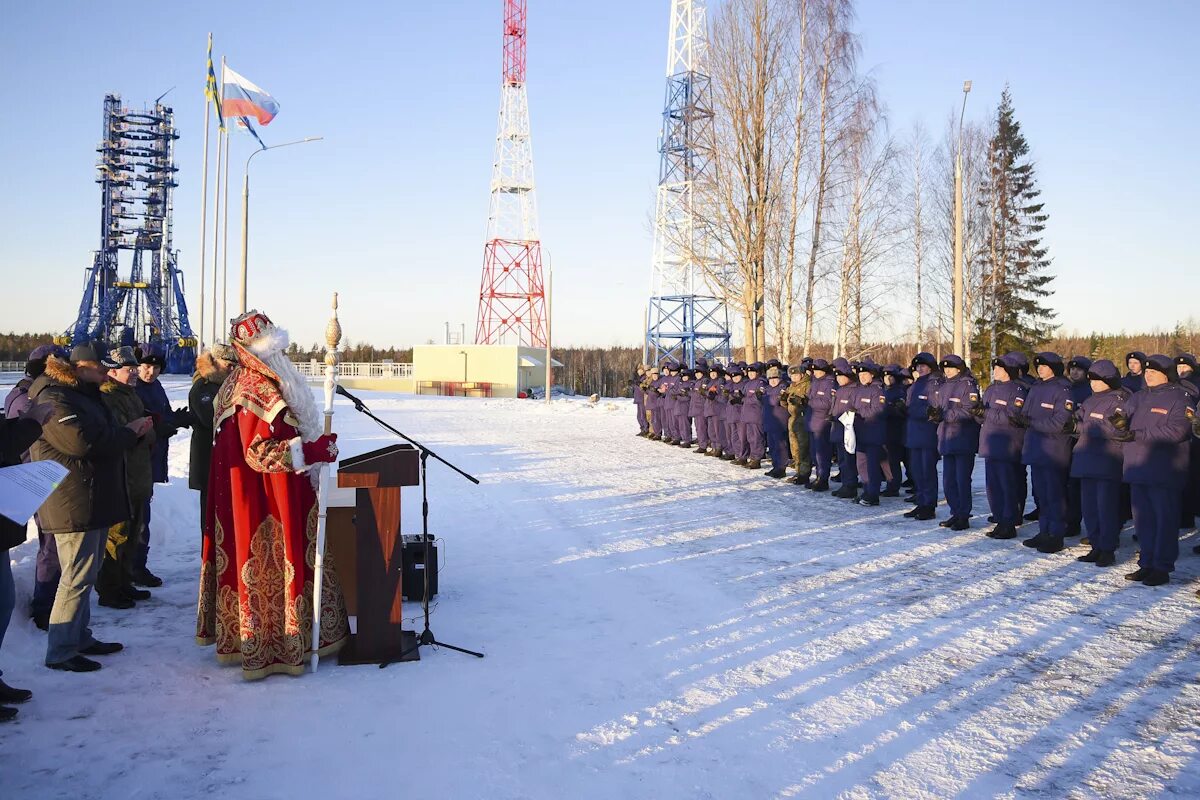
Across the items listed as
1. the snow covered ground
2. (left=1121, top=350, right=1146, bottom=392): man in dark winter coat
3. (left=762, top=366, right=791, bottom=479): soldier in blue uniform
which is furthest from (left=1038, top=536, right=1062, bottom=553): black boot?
(left=762, top=366, right=791, bottom=479): soldier in blue uniform

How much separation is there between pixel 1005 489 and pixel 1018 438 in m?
0.60

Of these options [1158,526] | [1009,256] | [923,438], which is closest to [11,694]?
[1158,526]

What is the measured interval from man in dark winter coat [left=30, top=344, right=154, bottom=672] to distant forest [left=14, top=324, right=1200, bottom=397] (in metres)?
39.4

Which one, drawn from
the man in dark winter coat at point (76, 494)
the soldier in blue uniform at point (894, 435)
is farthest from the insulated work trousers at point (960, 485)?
the man in dark winter coat at point (76, 494)

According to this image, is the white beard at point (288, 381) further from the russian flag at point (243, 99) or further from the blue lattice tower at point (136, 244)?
the blue lattice tower at point (136, 244)

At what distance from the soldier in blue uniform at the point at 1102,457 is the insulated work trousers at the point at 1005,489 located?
1100mm

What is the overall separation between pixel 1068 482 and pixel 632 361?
3227 inches

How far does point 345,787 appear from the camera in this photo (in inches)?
139

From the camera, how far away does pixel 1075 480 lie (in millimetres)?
9258

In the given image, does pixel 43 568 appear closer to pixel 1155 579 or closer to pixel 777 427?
pixel 1155 579

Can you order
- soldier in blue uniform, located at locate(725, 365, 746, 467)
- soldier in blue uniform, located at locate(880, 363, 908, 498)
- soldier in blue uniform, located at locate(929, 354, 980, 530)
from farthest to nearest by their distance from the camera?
soldier in blue uniform, located at locate(725, 365, 746, 467) < soldier in blue uniform, located at locate(880, 363, 908, 498) < soldier in blue uniform, located at locate(929, 354, 980, 530)

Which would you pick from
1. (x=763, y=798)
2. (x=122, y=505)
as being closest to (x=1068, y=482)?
(x=763, y=798)

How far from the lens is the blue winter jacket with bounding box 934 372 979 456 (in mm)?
9703

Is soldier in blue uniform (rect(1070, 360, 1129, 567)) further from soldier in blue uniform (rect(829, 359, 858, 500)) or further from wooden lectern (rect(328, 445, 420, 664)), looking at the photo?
wooden lectern (rect(328, 445, 420, 664))
